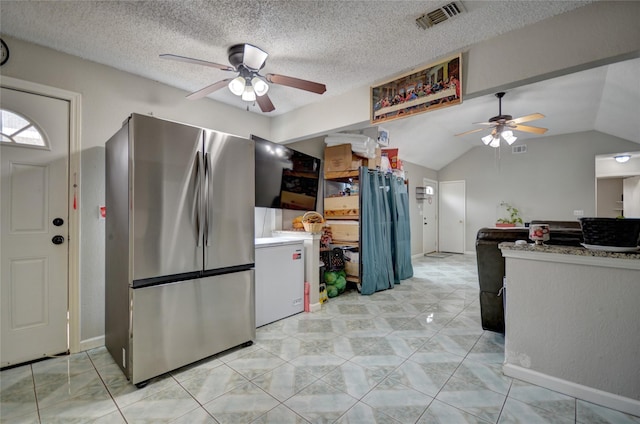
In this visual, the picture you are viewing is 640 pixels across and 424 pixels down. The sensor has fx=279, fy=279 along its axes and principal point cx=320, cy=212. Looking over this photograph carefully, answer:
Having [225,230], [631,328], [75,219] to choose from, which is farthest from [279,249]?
[631,328]

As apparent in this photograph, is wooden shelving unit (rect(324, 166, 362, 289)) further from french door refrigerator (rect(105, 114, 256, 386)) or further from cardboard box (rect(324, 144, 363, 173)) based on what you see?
french door refrigerator (rect(105, 114, 256, 386))

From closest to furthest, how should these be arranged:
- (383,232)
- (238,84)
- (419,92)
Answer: (238,84) < (419,92) < (383,232)

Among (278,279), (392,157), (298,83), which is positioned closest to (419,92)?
(298,83)

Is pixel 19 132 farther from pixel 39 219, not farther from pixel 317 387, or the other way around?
pixel 317 387

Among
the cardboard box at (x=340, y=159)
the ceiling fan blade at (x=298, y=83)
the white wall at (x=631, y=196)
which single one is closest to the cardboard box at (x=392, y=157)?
the cardboard box at (x=340, y=159)

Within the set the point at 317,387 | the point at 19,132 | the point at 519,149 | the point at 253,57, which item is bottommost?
the point at 317,387

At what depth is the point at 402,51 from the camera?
237 cm

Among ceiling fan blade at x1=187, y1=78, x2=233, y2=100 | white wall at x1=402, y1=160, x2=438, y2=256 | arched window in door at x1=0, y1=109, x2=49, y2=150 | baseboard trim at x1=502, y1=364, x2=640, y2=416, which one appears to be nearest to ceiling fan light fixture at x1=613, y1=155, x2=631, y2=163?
white wall at x1=402, y1=160, x2=438, y2=256

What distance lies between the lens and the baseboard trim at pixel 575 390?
5.30ft

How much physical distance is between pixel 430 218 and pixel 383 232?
4.02m

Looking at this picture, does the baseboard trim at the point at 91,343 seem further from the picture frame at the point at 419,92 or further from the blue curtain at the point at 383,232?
the picture frame at the point at 419,92

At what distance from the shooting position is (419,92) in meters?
2.53

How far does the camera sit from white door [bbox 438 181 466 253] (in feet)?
25.6

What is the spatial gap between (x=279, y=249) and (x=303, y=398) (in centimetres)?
154
